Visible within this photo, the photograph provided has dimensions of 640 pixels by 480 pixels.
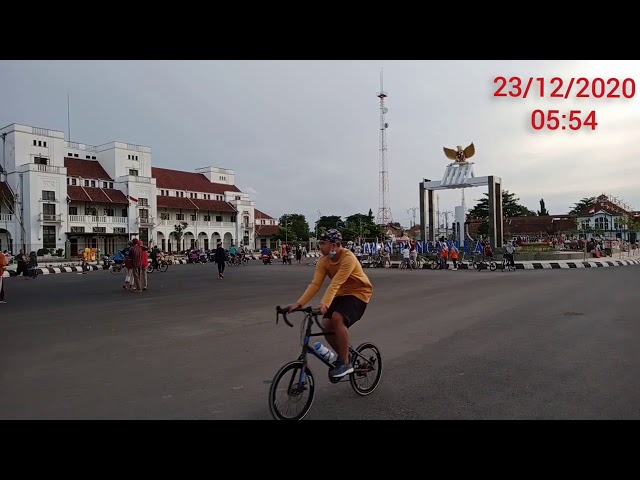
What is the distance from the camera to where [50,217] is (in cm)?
4191

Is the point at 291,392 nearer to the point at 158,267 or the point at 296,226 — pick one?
the point at 158,267

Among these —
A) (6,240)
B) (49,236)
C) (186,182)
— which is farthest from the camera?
(186,182)

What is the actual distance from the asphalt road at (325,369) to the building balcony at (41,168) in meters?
35.4

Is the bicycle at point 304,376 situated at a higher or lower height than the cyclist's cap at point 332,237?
lower

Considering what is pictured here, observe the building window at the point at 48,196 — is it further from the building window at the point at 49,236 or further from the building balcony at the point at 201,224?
the building balcony at the point at 201,224

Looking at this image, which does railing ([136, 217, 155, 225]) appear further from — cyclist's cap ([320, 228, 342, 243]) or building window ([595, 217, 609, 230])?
building window ([595, 217, 609, 230])

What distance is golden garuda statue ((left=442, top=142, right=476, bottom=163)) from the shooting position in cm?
3247

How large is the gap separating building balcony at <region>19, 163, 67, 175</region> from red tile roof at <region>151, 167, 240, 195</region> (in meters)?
11.9

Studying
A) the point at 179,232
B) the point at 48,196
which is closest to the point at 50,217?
the point at 48,196

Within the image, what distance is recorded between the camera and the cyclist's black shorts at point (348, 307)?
429cm

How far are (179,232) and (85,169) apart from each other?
11.1m

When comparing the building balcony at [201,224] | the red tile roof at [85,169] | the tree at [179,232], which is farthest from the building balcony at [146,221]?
the red tile roof at [85,169]
